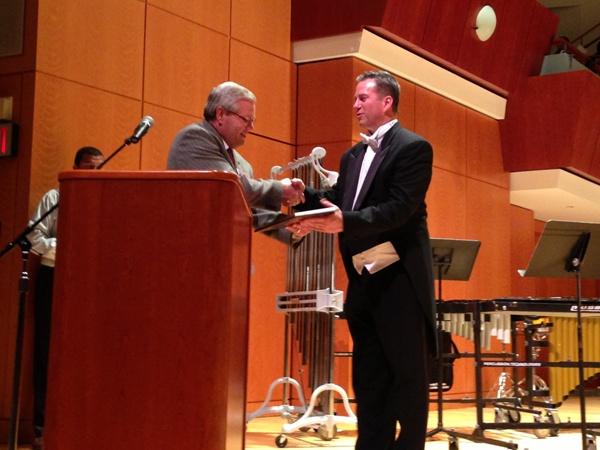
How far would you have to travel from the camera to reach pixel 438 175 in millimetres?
8570

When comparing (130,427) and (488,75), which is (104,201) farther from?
(488,75)

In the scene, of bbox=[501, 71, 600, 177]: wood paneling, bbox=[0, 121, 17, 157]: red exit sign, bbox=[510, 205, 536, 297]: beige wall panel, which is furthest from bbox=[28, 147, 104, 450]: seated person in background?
bbox=[510, 205, 536, 297]: beige wall panel

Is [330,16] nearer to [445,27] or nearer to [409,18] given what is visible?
[409,18]

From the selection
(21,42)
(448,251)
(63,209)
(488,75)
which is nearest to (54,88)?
(21,42)

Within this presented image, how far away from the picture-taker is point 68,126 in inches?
211

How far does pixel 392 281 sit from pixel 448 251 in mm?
2735

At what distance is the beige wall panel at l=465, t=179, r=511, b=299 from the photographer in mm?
9188

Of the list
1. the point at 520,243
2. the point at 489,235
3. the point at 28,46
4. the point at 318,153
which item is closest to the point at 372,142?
the point at 318,153

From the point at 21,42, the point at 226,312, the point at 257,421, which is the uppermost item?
the point at 21,42

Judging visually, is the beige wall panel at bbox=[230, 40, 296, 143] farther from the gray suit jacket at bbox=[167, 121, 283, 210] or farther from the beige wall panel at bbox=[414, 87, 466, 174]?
the gray suit jacket at bbox=[167, 121, 283, 210]

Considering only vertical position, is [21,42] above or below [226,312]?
above

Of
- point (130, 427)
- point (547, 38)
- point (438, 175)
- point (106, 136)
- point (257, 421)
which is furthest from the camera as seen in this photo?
point (547, 38)

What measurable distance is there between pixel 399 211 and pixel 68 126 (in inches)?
116

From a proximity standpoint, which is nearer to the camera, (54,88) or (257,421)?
(54,88)
